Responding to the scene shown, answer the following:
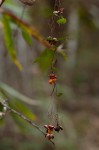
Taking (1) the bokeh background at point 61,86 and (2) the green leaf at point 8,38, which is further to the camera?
(1) the bokeh background at point 61,86

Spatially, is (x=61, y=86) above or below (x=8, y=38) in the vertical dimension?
above

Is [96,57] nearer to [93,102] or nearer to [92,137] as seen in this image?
[93,102]

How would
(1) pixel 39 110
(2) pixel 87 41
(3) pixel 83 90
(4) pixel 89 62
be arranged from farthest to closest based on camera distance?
(2) pixel 87 41
(4) pixel 89 62
(3) pixel 83 90
(1) pixel 39 110

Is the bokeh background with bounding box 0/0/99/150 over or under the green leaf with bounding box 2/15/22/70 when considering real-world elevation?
over

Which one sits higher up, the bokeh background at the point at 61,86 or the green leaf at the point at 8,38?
the bokeh background at the point at 61,86

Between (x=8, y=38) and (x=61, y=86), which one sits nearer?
(x=8, y=38)

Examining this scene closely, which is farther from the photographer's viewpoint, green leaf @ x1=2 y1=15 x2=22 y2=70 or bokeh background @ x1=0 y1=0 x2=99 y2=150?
bokeh background @ x1=0 y1=0 x2=99 y2=150

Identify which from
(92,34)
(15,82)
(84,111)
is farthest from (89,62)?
(15,82)

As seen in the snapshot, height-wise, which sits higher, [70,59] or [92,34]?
[92,34]
